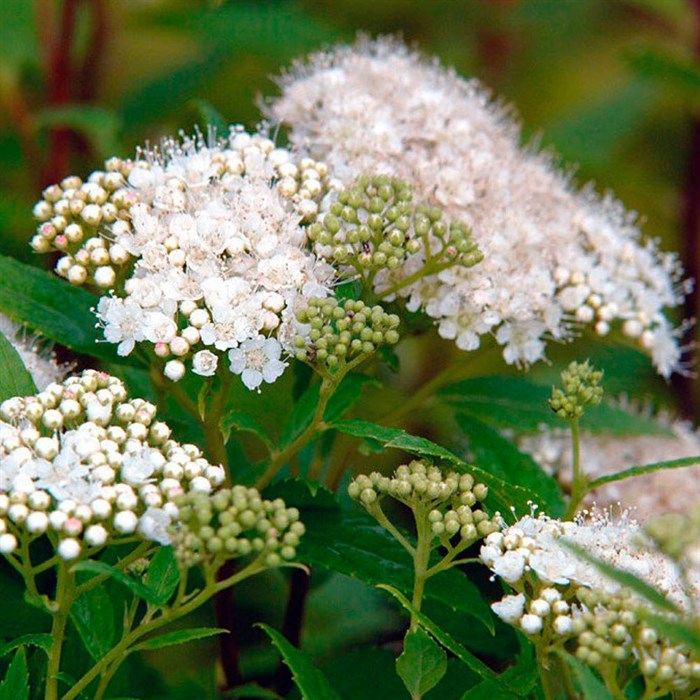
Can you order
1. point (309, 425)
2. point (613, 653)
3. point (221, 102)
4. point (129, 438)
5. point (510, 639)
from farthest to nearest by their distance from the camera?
point (221, 102) → point (510, 639) → point (309, 425) → point (129, 438) → point (613, 653)

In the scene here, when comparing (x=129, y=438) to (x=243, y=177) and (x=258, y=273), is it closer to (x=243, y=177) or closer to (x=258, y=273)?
(x=258, y=273)

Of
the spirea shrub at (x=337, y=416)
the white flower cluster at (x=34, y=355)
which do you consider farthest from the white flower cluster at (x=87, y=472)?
the white flower cluster at (x=34, y=355)

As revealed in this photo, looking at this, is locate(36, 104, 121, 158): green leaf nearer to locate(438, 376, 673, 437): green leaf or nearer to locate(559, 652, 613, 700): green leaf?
locate(438, 376, 673, 437): green leaf

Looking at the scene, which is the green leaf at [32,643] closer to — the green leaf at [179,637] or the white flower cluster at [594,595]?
the green leaf at [179,637]

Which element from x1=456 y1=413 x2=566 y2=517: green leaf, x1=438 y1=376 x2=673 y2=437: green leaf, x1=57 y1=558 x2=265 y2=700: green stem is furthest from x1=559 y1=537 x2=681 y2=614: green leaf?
x1=438 y1=376 x2=673 y2=437: green leaf

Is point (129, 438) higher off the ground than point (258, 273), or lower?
lower

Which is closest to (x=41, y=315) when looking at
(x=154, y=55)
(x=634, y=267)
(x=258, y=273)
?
(x=258, y=273)
